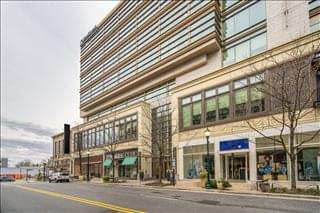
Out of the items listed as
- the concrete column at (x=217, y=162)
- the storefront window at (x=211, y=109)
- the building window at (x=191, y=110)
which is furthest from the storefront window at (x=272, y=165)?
the building window at (x=191, y=110)

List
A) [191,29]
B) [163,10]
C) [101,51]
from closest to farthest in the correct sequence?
[191,29] < [163,10] < [101,51]

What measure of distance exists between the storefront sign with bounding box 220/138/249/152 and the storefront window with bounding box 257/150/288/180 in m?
1.65

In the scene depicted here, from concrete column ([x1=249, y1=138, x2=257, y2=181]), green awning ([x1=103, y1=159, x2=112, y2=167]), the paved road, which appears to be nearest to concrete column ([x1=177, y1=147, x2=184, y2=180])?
concrete column ([x1=249, y1=138, x2=257, y2=181])

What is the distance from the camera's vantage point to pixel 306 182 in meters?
28.9

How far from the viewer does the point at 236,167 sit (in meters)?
36.8

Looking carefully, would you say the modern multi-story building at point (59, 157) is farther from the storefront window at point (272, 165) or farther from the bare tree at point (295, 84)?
the bare tree at point (295, 84)

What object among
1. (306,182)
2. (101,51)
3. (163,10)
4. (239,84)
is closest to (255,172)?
(306,182)

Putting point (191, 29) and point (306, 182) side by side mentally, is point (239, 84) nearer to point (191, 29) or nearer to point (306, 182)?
point (306, 182)

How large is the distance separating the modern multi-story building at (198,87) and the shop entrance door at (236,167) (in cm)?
9

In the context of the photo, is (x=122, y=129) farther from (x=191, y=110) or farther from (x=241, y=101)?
(x=241, y=101)

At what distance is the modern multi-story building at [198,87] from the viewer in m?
33.2

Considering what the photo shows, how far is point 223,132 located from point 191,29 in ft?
56.1

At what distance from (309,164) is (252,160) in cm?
593

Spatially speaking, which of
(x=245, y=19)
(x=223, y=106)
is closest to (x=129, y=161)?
(x=223, y=106)
